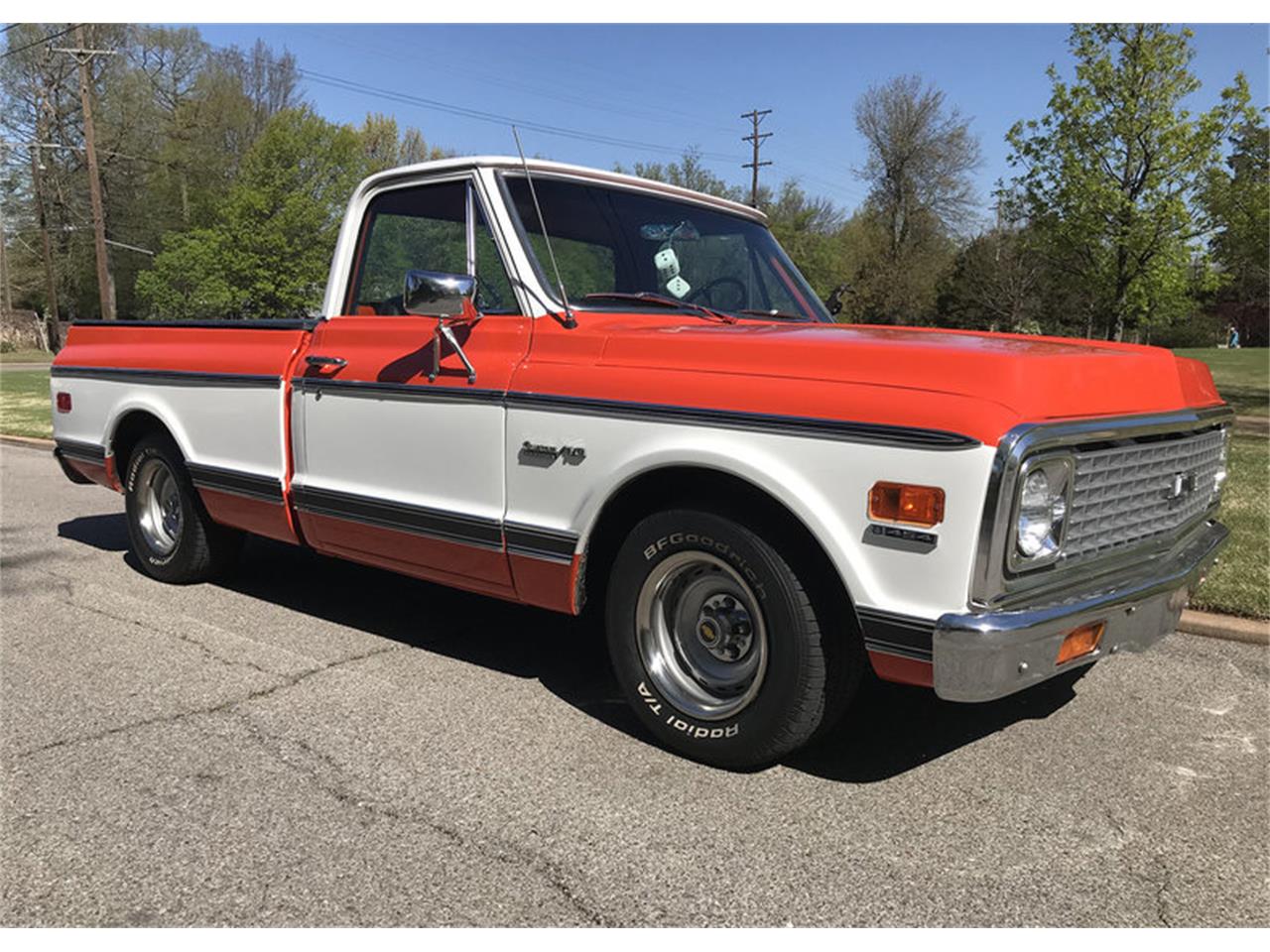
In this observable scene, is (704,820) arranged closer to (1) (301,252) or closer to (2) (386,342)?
(2) (386,342)

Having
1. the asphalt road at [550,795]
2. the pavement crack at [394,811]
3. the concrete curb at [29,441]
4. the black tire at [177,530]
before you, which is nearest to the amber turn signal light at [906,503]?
the asphalt road at [550,795]

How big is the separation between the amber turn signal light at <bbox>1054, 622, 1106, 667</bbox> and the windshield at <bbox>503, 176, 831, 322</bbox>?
198 cm

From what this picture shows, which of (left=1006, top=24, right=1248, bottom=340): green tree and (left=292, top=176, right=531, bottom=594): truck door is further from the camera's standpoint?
(left=1006, top=24, right=1248, bottom=340): green tree

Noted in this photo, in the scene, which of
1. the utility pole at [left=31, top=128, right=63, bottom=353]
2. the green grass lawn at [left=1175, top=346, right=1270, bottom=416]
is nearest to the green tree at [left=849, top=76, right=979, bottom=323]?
the green grass lawn at [left=1175, top=346, right=1270, bottom=416]

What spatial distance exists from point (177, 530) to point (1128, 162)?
16224 millimetres

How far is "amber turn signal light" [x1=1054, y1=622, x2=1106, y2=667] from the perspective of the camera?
9.30ft

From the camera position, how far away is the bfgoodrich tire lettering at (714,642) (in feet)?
9.98

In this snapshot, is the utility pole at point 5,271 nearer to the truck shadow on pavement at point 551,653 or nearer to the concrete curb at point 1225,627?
the truck shadow on pavement at point 551,653

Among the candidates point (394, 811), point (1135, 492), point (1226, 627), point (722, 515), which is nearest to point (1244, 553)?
point (1226, 627)

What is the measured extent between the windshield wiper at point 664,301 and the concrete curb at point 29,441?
1065cm

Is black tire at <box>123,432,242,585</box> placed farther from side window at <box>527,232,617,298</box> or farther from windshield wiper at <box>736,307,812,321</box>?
windshield wiper at <box>736,307,812,321</box>

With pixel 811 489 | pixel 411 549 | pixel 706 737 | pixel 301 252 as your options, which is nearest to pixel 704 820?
pixel 706 737

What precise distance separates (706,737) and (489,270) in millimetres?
1968

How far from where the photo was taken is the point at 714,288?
4324 mm
